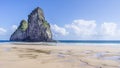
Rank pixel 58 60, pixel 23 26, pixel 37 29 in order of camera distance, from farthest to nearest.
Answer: pixel 23 26, pixel 37 29, pixel 58 60

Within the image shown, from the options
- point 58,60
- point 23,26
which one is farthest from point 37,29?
point 58,60

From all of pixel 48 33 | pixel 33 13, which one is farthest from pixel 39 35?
pixel 33 13

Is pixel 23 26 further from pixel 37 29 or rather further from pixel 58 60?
pixel 58 60

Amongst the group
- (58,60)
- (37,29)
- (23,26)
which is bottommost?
(58,60)

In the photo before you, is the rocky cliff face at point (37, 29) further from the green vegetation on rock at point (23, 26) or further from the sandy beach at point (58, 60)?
the sandy beach at point (58, 60)

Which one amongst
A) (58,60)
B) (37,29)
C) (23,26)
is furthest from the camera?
(23,26)

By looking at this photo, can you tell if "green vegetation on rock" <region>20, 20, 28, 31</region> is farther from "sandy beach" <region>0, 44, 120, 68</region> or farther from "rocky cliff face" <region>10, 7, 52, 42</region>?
"sandy beach" <region>0, 44, 120, 68</region>

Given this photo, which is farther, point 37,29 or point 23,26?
point 23,26

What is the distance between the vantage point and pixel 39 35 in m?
110

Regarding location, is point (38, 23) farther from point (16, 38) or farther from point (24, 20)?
point (24, 20)

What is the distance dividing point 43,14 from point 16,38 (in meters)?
24.3

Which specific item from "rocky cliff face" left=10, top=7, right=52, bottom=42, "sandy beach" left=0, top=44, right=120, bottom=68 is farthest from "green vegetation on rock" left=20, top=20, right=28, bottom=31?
"sandy beach" left=0, top=44, right=120, bottom=68

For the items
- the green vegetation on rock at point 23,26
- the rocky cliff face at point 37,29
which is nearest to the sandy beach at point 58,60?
the rocky cliff face at point 37,29

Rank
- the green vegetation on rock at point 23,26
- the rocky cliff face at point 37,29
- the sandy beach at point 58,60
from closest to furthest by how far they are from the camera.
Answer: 1. the sandy beach at point 58,60
2. the rocky cliff face at point 37,29
3. the green vegetation on rock at point 23,26
